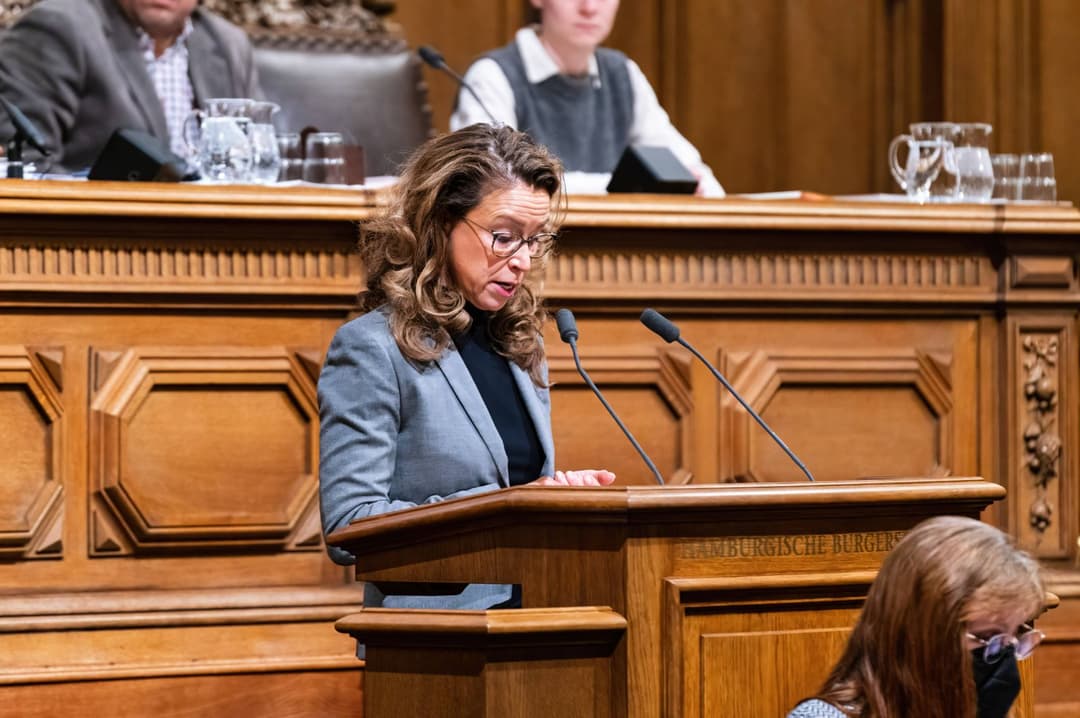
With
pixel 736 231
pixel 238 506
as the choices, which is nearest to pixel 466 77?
pixel 736 231

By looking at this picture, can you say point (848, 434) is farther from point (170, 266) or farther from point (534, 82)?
point (534, 82)

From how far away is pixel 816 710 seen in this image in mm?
1798

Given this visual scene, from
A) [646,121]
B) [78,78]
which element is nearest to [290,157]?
[78,78]

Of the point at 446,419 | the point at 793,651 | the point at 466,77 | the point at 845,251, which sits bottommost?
the point at 793,651

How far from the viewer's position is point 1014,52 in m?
5.63

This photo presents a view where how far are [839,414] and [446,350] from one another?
139 centimetres

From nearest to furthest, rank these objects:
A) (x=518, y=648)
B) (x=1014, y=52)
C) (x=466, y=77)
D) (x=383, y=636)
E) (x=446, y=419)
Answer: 1. (x=518, y=648)
2. (x=383, y=636)
3. (x=446, y=419)
4. (x=466, y=77)
5. (x=1014, y=52)

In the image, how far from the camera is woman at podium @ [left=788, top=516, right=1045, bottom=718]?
1.74m

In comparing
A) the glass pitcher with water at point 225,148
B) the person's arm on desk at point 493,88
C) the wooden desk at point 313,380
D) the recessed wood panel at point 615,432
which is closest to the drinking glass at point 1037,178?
the wooden desk at point 313,380

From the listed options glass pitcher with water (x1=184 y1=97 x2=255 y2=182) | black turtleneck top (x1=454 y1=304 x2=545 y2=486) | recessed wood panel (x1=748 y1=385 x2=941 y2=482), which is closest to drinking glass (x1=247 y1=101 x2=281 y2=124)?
glass pitcher with water (x1=184 y1=97 x2=255 y2=182)

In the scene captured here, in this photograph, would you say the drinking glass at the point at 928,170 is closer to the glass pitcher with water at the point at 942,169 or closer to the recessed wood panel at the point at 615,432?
the glass pitcher with water at the point at 942,169

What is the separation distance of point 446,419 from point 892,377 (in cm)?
150

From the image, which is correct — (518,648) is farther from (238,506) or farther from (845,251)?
(845,251)

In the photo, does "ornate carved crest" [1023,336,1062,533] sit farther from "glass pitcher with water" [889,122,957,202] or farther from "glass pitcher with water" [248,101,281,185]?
"glass pitcher with water" [248,101,281,185]
